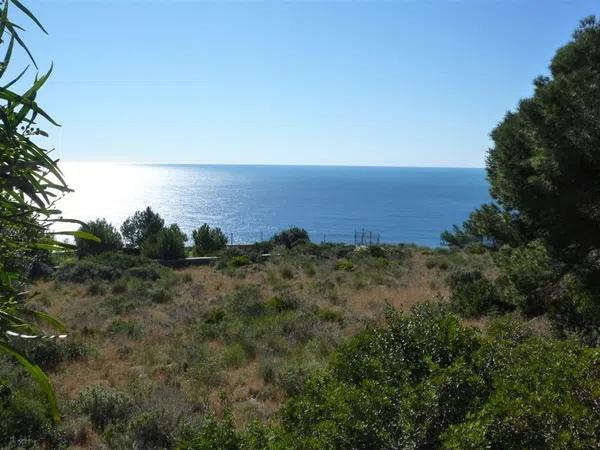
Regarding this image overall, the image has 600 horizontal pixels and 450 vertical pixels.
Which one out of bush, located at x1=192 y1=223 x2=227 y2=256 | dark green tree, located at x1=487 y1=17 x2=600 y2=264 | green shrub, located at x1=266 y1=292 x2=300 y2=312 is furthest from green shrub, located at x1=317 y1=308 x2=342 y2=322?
bush, located at x1=192 y1=223 x2=227 y2=256

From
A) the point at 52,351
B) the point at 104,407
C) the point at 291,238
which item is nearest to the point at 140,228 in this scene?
the point at 291,238

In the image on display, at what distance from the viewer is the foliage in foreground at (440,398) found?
3.62 meters

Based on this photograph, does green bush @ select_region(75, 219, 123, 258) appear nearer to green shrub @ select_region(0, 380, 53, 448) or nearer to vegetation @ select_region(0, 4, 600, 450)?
vegetation @ select_region(0, 4, 600, 450)

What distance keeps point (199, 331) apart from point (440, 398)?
8.41 meters

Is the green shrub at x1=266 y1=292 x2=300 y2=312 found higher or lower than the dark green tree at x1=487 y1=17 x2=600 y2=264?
lower

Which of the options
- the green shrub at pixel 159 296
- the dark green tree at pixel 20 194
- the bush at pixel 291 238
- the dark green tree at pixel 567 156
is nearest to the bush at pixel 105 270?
the green shrub at pixel 159 296

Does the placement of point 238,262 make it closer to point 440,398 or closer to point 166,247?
point 166,247

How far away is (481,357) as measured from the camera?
466 centimetres

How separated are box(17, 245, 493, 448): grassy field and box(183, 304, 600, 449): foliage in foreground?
7.18 ft

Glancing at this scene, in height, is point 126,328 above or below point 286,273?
above

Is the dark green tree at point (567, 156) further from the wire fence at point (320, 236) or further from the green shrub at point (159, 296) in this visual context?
the wire fence at point (320, 236)

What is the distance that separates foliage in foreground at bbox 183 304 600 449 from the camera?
3.62 metres

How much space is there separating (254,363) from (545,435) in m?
6.49

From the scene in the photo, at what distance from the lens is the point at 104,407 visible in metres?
6.72
